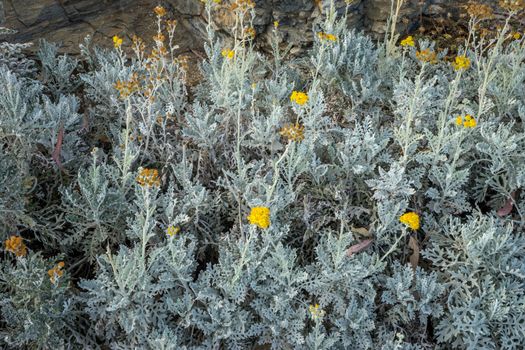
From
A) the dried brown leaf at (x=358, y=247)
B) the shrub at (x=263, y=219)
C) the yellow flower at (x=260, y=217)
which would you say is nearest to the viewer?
the yellow flower at (x=260, y=217)

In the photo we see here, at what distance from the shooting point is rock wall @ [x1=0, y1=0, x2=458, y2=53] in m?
3.71

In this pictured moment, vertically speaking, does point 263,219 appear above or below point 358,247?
above

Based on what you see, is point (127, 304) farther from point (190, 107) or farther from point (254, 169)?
point (190, 107)

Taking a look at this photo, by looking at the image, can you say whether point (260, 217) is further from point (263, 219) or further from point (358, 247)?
Answer: point (358, 247)

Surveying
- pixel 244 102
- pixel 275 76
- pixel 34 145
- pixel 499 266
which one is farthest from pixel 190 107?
pixel 499 266

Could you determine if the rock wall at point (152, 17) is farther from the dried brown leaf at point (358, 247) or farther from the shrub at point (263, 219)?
the dried brown leaf at point (358, 247)

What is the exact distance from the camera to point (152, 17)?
405cm

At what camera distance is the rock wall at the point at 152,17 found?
371 centimetres

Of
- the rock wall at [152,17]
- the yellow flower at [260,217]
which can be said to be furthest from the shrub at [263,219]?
the rock wall at [152,17]

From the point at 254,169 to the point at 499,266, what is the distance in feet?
3.96

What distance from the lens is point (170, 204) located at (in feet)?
8.38

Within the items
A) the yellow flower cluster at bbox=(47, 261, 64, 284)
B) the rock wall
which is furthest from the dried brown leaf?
the rock wall

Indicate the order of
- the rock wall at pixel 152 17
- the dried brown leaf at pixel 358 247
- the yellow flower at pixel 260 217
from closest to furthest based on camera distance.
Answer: the yellow flower at pixel 260 217 < the dried brown leaf at pixel 358 247 < the rock wall at pixel 152 17

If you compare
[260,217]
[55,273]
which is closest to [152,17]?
[55,273]
